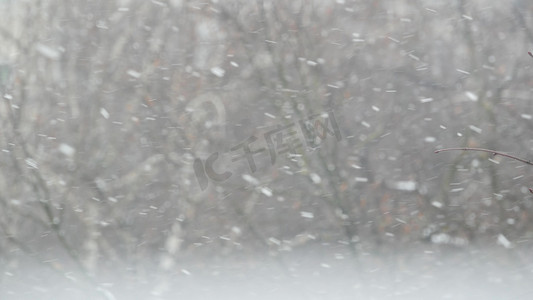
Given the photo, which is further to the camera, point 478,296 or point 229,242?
point 229,242

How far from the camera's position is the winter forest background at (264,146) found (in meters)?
2.96

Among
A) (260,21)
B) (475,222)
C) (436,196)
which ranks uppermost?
(260,21)

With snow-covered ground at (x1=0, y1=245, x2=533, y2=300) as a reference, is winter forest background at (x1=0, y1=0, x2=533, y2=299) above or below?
above

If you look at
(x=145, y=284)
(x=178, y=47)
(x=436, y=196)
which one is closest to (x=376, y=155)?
(x=436, y=196)

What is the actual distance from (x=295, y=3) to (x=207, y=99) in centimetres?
77

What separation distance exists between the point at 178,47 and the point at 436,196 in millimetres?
1755

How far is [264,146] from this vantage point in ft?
9.98

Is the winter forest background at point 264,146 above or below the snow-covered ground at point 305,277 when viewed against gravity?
above

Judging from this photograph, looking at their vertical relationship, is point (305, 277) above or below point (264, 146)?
below

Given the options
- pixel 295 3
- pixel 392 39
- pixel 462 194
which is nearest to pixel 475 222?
pixel 462 194

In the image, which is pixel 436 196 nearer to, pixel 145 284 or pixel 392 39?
pixel 392 39

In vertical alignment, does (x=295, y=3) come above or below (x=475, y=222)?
above

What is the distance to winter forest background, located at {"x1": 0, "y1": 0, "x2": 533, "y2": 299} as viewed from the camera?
9.70ft

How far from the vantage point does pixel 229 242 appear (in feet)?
10.0
